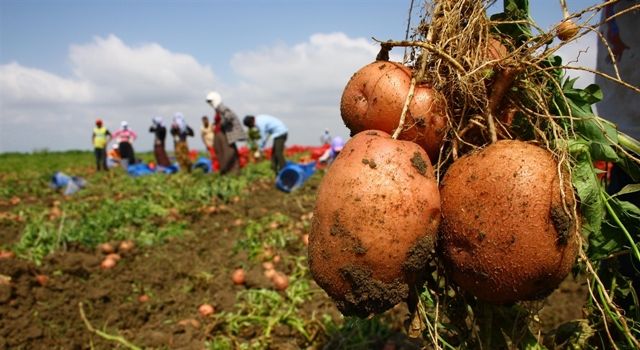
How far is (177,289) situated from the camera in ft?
15.4

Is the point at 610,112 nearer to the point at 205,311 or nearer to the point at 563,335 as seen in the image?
the point at 563,335

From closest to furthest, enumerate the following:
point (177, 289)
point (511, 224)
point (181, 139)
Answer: point (511, 224), point (177, 289), point (181, 139)

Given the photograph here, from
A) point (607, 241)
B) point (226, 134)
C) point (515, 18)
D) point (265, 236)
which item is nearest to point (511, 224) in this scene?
point (607, 241)

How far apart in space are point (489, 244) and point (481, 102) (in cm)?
50

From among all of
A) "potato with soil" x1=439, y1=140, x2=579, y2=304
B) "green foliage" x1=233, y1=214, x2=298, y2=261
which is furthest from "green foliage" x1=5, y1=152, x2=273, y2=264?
"potato with soil" x1=439, y1=140, x2=579, y2=304

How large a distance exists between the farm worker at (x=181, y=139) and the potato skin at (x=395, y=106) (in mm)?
13135

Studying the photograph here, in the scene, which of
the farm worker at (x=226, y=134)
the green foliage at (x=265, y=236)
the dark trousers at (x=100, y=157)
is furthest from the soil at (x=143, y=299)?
the dark trousers at (x=100, y=157)

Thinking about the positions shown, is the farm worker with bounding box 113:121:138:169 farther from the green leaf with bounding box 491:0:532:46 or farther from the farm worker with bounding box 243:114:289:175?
the green leaf with bounding box 491:0:532:46

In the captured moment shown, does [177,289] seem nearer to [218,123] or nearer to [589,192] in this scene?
[589,192]

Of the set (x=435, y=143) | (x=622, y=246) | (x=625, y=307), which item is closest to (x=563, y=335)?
(x=625, y=307)

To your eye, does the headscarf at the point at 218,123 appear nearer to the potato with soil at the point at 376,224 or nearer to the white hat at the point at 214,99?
the white hat at the point at 214,99

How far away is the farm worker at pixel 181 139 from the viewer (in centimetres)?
1444

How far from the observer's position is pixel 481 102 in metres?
1.63

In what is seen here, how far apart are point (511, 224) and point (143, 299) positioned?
386 cm
